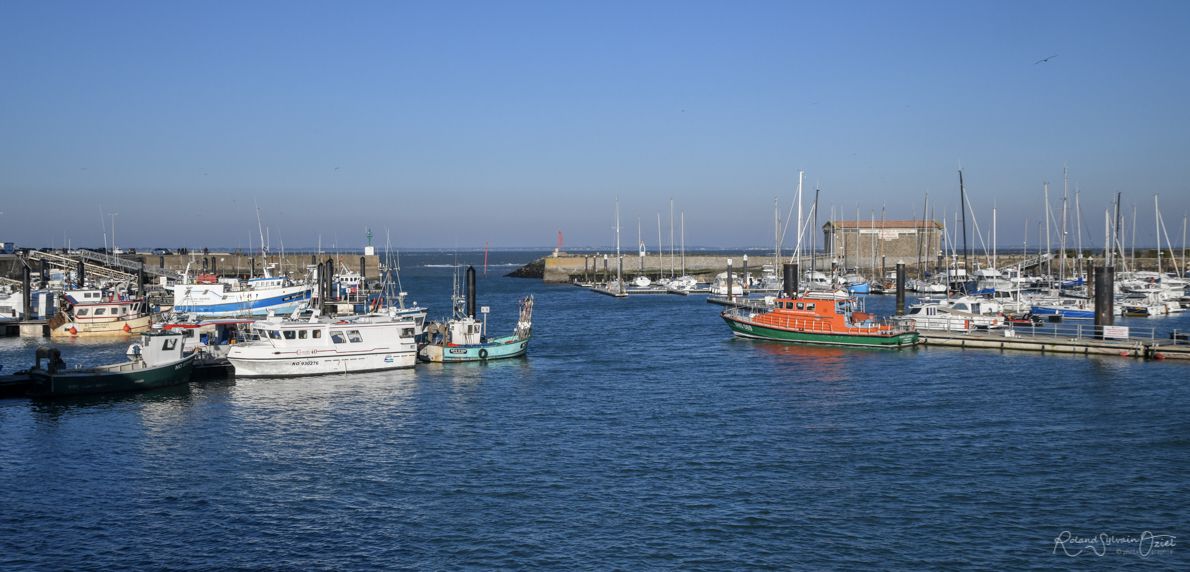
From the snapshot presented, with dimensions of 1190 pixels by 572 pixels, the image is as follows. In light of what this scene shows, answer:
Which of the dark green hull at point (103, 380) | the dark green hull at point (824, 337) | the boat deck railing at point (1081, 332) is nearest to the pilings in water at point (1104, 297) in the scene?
the boat deck railing at point (1081, 332)

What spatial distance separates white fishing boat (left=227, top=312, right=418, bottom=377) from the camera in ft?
128

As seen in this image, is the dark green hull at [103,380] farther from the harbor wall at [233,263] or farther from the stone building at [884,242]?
the stone building at [884,242]

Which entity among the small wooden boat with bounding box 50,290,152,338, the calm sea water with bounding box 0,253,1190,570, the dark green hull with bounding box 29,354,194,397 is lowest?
the calm sea water with bounding box 0,253,1190,570

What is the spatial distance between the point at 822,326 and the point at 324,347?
24.8m

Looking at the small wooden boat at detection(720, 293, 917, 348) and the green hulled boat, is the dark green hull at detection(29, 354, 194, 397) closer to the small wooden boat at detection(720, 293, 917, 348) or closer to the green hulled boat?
the green hulled boat

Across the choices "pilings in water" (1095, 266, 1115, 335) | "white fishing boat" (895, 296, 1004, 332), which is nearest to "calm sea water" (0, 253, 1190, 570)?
"pilings in water" (1095, 266, 1115, 335)

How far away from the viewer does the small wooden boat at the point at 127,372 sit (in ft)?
112

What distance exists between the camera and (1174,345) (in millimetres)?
43031

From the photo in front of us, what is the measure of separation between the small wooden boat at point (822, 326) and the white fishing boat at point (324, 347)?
19768 mm

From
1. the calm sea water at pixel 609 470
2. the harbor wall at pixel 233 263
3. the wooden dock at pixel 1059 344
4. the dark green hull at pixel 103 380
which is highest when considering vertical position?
the harbor wall at pixel 233 263

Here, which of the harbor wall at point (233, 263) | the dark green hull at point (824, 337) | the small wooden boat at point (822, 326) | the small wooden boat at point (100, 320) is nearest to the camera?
the dark green hull at point (824, 337)

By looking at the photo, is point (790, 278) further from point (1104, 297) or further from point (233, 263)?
point (233, 263)

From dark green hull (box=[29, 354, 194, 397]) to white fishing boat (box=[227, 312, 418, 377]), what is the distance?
291 centimetres

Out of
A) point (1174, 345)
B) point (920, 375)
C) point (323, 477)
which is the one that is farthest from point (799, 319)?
point (323, 477)
